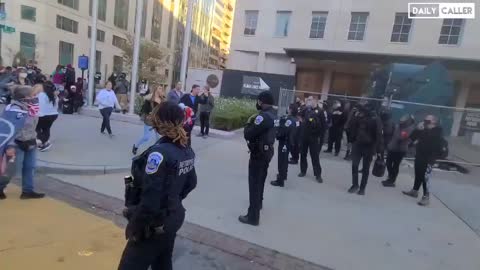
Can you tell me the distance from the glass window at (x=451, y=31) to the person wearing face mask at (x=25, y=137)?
93.0ft

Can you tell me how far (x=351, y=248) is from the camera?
4.43 metres

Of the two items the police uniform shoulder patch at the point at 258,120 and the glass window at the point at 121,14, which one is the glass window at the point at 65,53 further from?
the police uniform shoulder patch at the point at 258,120

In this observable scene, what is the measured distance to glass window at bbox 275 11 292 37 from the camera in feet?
98.4

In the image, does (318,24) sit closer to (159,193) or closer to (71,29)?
(159,193)

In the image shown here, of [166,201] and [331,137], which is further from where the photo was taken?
[331,137]

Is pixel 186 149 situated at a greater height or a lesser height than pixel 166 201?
greater

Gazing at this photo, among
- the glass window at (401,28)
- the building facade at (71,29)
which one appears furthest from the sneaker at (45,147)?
the building facade at (71,29)

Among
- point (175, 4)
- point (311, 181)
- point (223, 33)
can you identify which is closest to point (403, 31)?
point (311, 181)

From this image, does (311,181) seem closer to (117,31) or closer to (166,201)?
(166,201)

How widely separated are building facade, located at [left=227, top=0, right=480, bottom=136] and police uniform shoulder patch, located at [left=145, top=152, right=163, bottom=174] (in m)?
22.0

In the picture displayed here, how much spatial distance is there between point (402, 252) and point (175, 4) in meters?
65.0

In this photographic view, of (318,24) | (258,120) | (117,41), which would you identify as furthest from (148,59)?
(258,120)

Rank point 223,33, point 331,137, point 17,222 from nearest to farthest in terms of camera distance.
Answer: point 17,222 → point 331,137 → point 223,33

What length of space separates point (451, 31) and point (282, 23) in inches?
516
